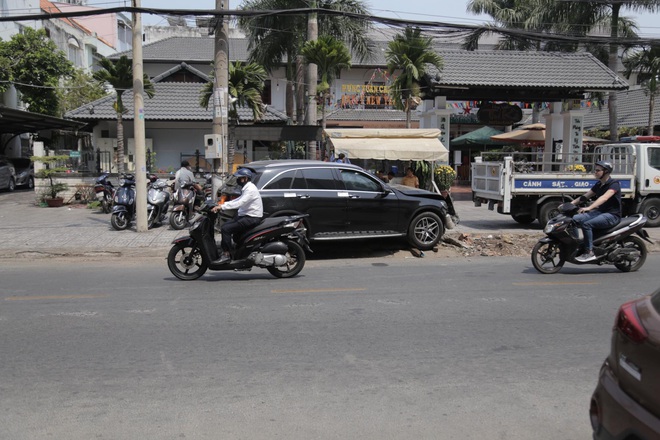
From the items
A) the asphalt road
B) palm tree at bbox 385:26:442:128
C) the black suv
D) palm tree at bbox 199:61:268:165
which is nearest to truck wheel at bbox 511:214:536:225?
the black suv

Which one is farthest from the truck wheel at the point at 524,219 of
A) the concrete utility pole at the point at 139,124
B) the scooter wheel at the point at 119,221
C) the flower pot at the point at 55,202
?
the flower pot at the point at 55,202

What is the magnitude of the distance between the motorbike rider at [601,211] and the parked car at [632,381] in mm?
6300

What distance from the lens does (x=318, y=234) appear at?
37.5 feet

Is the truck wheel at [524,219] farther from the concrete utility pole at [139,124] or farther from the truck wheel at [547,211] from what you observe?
the concrete utility pole at [139,124]

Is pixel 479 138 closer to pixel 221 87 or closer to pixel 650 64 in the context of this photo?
pixel 650 64

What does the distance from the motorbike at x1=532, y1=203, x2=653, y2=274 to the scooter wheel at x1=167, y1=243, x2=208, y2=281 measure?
5138 millimetres

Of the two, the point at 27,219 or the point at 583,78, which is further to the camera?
the point at 583,78

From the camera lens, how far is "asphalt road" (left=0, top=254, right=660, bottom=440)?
4266 millimetres

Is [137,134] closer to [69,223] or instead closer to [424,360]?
[69,223]

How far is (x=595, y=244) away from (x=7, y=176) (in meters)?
25.2

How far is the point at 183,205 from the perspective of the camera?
14891 mm

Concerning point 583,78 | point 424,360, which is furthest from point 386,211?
point 583,78

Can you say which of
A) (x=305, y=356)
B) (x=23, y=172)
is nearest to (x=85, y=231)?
(x=305, y=356)

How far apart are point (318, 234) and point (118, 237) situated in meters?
4.96
